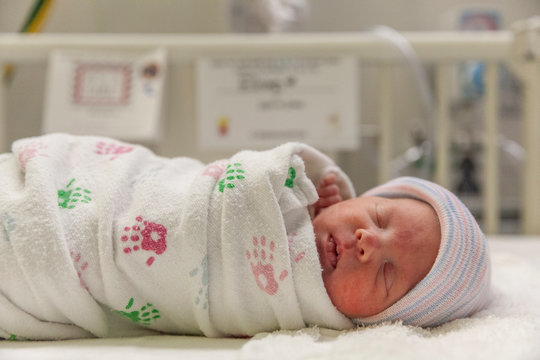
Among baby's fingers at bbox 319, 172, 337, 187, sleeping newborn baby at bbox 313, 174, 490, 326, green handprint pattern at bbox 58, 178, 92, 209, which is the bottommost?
sleeping newborn baby at bbox 313, 174, 490, 326

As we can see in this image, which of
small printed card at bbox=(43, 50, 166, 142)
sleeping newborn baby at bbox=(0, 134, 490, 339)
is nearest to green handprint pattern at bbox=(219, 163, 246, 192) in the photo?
sleeping newborn baby at bbox=(0, 134, 490, 339)

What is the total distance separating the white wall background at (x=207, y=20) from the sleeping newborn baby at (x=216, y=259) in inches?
39.6

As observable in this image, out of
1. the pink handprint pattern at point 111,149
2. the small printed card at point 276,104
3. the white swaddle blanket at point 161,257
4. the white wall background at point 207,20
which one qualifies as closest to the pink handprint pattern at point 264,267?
the white swaddle blanket at point 161,257

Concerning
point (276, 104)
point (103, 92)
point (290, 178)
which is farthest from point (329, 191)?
point (103, 92)

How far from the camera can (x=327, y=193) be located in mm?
772

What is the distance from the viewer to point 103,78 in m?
1.15

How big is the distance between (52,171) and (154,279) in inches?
6.7

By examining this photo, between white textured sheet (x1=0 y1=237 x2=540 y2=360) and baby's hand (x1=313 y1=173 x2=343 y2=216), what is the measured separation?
205 millimetres

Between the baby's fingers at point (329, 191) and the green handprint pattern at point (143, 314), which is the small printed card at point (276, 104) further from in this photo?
the green handprint pattern at point (143, 314)

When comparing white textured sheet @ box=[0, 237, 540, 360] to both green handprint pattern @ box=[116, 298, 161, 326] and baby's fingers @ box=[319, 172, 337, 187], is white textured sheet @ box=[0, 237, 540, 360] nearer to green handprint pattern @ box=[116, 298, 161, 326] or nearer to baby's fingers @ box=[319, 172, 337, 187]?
green handprint pattern @ box=[116, 298, 161, 326]

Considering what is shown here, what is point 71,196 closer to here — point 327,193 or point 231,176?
point 231,176

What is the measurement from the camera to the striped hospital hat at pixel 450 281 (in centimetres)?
60

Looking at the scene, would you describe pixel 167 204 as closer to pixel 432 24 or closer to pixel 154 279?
pixel 154 279

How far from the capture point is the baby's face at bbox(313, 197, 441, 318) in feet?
2.01
